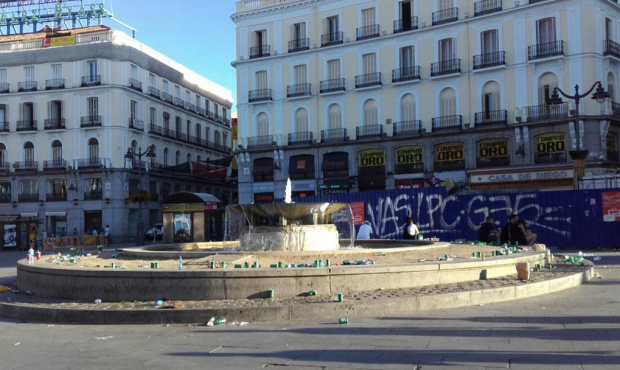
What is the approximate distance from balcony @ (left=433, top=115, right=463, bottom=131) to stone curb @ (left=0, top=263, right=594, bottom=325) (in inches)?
1202

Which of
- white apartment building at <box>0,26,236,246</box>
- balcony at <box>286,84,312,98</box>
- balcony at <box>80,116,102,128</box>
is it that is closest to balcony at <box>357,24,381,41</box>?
balcony at <box>286,84,312,98</box>

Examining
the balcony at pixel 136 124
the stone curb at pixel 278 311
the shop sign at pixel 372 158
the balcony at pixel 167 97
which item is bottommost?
the stone curb at pixel 278 311

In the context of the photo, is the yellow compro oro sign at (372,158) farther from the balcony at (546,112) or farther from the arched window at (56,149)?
the arched window at (56,149)

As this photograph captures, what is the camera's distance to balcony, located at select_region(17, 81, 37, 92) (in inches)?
2120

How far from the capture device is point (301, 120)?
4509cm

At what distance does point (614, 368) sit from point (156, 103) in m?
54.9

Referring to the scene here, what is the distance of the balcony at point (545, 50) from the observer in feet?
119

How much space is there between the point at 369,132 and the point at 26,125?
3044 centimetres

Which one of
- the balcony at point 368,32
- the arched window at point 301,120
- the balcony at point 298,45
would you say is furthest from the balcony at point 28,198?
the balcony at point 368,32

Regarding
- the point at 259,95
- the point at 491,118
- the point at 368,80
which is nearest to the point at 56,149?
the point at 259,95

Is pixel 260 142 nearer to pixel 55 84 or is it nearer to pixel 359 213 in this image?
pixel 359 213

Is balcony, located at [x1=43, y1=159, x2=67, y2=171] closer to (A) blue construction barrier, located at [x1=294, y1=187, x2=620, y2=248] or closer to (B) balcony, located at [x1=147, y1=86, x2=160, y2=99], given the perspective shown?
(B) balcony, located at [x1=147, y1=86, x2=160, y2=99]

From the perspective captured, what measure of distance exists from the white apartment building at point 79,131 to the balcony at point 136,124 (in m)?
0.09

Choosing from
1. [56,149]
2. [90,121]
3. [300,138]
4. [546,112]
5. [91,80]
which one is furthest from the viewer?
[56,149]
